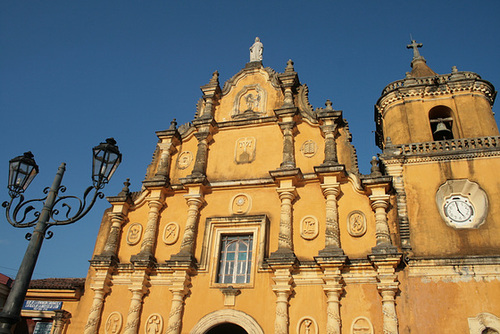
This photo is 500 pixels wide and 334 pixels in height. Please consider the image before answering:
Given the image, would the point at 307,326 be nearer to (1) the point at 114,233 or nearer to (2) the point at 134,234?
(2) the point at 134,234

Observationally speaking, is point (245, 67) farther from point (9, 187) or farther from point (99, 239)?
point (9, 187)

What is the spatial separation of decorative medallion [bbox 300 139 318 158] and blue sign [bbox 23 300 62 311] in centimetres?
929

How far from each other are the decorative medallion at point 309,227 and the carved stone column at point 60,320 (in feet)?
25.3

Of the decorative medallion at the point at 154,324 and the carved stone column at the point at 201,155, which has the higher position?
the carved stone column at the point at 201,155

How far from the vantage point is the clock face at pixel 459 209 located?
38.2 ft

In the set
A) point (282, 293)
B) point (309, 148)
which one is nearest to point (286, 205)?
point (309, 148)

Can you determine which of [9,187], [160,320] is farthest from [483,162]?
[9,187]

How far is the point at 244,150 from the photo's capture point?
14.8 metres

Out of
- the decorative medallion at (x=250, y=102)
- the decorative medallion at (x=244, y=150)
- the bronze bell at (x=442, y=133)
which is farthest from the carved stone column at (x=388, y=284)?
the decorative medallion at (x=250, y=102)

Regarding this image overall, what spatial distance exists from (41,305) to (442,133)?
46.9 feet

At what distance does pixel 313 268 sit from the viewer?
11.6 metres

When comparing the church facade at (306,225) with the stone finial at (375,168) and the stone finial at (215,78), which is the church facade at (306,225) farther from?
the stone finial at (215,78)

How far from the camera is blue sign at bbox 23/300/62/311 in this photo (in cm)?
1319

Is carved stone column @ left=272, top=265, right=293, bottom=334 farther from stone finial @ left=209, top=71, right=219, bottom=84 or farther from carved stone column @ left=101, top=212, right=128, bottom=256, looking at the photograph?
stone finial @ left=209, top=71, right=219, bottom=84
